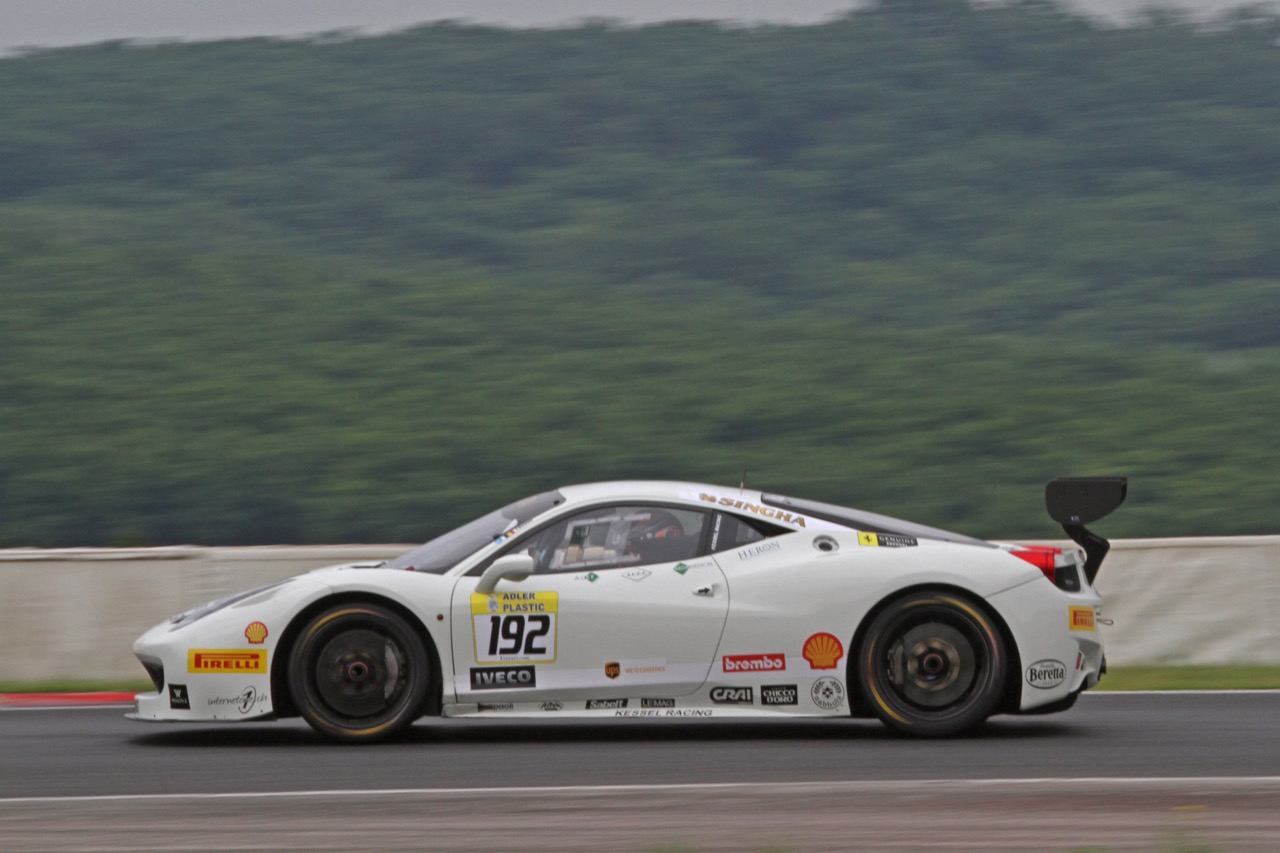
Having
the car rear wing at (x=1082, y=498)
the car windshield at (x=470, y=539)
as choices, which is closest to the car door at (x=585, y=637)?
the car windshield at (x=470, y=539)

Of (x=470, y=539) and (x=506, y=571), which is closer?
(x=506, y=571)

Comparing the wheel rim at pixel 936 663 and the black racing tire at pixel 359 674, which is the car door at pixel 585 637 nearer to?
the black racing tire at pixel 359 674

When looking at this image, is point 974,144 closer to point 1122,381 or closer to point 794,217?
point 794,217

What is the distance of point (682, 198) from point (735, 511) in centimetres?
2286

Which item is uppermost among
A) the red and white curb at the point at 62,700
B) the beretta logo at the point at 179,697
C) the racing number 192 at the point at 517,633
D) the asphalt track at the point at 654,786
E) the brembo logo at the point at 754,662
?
the racing number 192 at the point at 517,633

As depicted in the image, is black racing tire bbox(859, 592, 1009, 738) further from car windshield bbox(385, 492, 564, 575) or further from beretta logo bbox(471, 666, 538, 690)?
car windshield bbox(385, 492, 564, 575)

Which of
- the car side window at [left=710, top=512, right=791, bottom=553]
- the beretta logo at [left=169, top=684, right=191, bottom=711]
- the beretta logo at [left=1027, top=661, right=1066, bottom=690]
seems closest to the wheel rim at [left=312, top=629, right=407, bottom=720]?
the beretta logo at [left=169, top=684, right=191, bottom=711]

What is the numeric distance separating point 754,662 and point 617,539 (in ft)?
2.86

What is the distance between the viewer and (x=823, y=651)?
7.77 meters

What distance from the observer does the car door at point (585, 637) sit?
7711 millimetres

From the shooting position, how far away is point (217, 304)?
82.2 ft

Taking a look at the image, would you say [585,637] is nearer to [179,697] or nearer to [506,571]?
[506,571]

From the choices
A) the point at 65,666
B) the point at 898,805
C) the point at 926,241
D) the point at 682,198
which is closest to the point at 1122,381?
the point at 926,241

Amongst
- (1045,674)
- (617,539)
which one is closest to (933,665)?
(1045,674)
